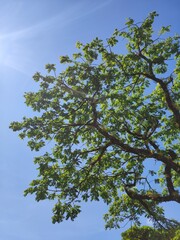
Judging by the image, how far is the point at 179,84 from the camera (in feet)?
66.5

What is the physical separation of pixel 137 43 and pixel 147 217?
1160 centimetres

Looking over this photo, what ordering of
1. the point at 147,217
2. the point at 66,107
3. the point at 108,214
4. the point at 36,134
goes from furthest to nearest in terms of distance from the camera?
1. the point at 108,214
2. the point at 147,217
3. the point at 36,134
4. the point at 66,107

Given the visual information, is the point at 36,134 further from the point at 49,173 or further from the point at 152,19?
the point at 152,19

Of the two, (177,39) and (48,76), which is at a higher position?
(177,39)

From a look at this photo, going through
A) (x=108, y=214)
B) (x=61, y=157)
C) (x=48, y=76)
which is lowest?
(x=108, y=214)

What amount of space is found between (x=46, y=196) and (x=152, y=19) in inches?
499

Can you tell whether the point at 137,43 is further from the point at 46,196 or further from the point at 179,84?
the point at 46,196

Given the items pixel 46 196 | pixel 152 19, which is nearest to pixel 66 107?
pixel 46 196

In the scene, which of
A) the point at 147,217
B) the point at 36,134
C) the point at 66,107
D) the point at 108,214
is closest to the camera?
the point at 66,107

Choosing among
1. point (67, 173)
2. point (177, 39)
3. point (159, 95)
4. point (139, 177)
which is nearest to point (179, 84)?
point (159, 95)

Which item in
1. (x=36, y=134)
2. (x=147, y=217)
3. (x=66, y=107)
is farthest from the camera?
(x=147, y=217)

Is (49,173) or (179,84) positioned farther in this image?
(179,84)

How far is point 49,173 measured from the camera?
17.8m

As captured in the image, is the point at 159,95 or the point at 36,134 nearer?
the point at 36,134
